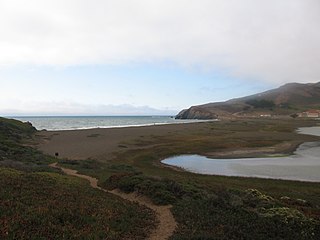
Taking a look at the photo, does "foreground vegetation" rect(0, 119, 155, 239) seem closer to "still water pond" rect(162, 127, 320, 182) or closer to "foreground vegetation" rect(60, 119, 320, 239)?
"foreground vegetation" rect(60, 119, 320, 239)

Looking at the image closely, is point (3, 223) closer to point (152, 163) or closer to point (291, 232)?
point (291, 232)

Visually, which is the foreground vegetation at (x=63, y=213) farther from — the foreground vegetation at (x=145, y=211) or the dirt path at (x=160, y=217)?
the dirt path at (x=160, y=217)

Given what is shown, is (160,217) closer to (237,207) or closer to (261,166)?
(237,207)

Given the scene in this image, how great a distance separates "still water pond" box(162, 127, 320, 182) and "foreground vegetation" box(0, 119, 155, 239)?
21.5 m

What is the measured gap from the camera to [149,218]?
51.3 ft

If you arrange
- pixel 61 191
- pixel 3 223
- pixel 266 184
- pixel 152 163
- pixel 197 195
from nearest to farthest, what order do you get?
pixel 3 223, pixel 61 191, pixel 197 195, pixel 266 184, pixel 152 163

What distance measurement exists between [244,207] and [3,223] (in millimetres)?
12035

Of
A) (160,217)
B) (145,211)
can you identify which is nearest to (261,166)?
(145,211)

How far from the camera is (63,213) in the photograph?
13.9m

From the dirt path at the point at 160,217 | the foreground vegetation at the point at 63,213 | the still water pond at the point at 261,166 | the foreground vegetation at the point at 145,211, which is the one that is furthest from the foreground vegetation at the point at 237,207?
the still water pond at the point at 261,166

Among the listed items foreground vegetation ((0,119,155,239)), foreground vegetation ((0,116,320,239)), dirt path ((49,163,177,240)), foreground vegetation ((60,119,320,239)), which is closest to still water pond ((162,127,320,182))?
foreground vegetation ((60,119,320,239))

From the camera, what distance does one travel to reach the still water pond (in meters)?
35.6

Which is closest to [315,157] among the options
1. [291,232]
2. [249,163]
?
[249,163]

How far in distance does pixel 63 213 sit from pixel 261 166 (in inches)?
1265
